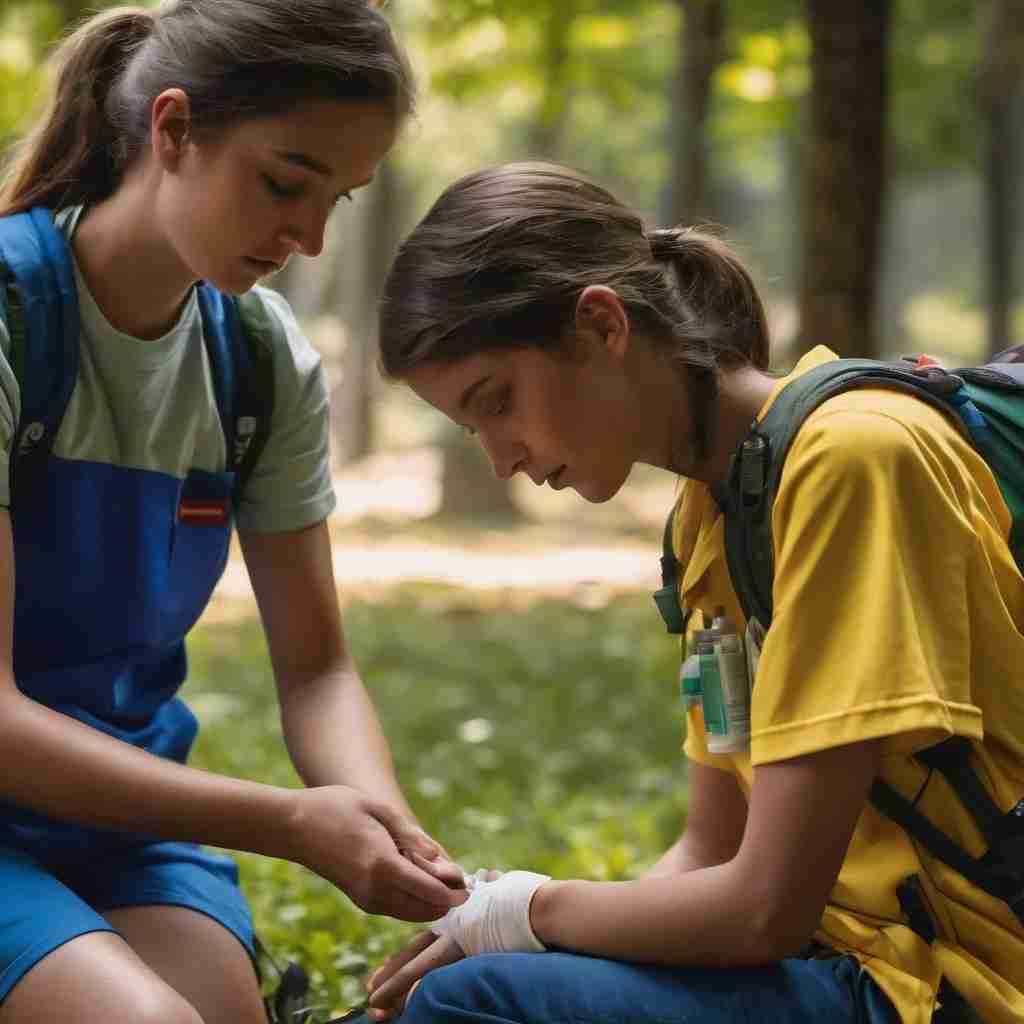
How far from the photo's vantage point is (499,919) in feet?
6.78

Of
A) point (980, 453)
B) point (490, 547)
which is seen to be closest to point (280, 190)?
point (980, 453)

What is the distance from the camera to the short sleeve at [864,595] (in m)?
1.78

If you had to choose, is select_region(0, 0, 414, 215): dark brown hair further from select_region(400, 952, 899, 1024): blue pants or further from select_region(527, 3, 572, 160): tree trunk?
select_region(527, 3, 572, 160): tree trunk

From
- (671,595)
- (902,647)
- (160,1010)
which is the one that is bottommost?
(160,1010)

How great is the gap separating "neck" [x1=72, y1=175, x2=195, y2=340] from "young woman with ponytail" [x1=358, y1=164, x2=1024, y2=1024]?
17.0 inches

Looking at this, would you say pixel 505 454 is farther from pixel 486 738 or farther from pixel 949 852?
pixel 486 738

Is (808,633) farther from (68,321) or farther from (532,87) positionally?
(532,87)

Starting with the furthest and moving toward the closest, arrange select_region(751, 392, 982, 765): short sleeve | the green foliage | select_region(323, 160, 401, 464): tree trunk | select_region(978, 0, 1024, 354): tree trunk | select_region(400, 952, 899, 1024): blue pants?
select_region(323, 160, 401, 464): tree trunk
select_region(978, 0, 1024, 354): tree trunk
the green foliage
select_region(400, 952, 899, 1024): blue pants
select_region(751, 392, 982, 765): short sleeve

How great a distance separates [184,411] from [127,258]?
255mm

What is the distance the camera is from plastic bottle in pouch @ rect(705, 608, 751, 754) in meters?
2.12

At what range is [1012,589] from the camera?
1930 millimetres

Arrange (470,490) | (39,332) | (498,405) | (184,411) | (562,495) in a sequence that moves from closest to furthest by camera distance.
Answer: (498,405)
(39,332)
(184,411)
(470,490)
(562,495)

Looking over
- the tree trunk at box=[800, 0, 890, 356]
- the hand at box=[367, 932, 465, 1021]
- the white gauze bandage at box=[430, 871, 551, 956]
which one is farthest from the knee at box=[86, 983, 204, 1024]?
the tree trunk at box=[800, 0, 890, 356]

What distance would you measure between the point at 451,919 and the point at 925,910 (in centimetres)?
61
